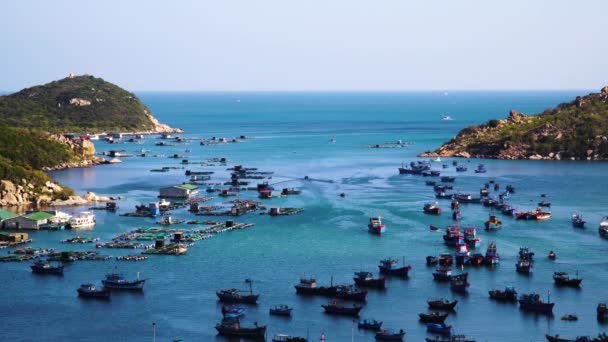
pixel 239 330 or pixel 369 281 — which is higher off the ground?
pixel 369 281

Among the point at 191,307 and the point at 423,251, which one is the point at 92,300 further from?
the point at 423,251

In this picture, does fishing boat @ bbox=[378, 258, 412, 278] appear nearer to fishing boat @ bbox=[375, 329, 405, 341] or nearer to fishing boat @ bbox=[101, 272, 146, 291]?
fishing boat @ bbox=[375, 329, 405, 341]

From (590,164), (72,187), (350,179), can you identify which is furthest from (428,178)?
(72,187)

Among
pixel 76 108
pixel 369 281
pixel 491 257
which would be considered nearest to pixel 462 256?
pixel 491 257

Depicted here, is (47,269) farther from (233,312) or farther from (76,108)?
(76,108)

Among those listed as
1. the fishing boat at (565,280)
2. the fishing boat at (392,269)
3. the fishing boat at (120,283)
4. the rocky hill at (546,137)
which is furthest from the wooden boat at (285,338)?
the rocky hill at (546,137)

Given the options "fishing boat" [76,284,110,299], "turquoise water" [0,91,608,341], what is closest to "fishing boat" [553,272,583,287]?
"turquoise water" [0,91,608,341]
